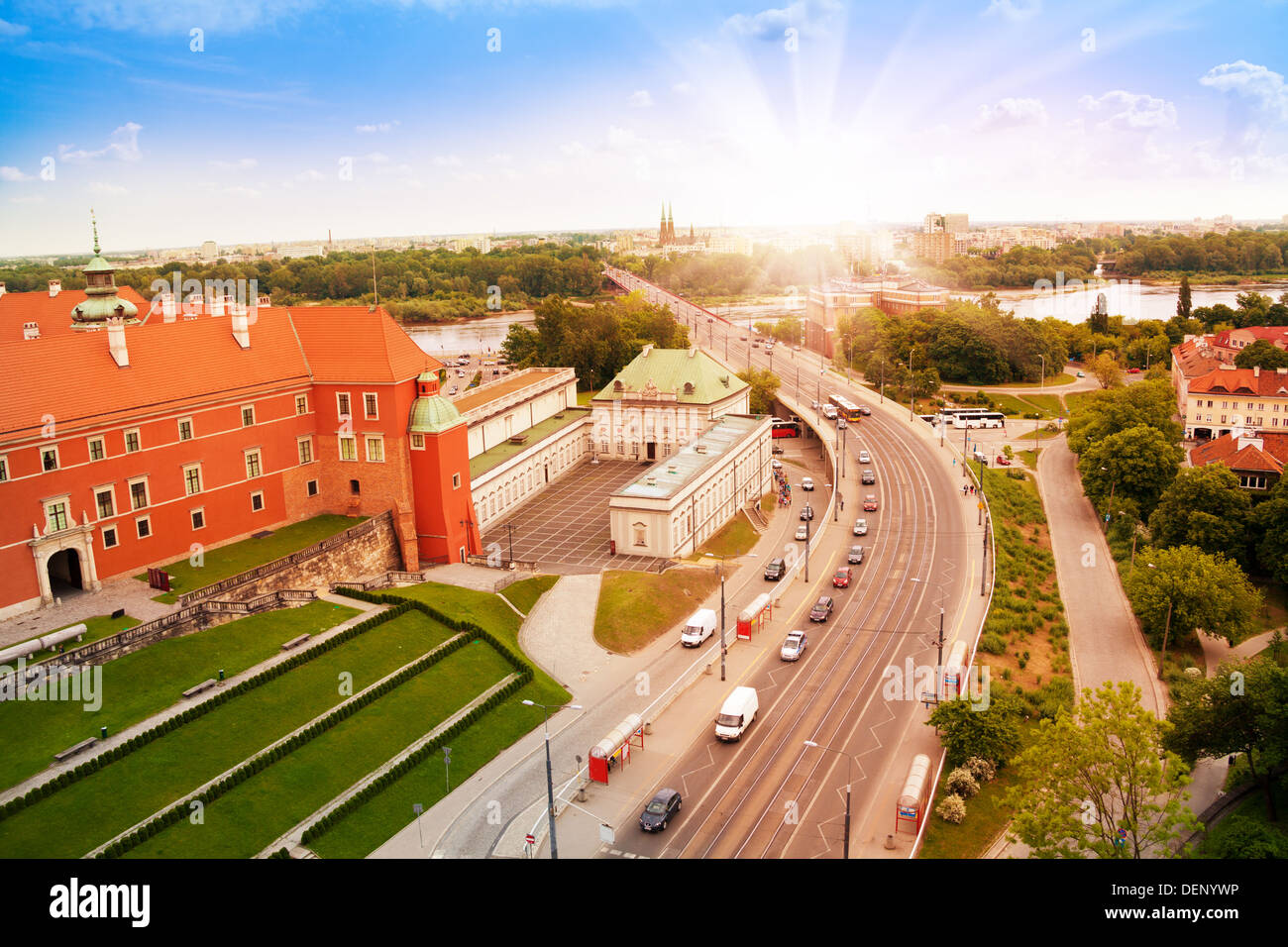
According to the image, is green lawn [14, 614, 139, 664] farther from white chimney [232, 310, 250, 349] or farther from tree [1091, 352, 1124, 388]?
tree [1091, 352, 1124, 388]

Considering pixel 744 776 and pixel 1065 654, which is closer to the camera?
pixel 744 776

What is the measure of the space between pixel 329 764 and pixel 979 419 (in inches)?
3567

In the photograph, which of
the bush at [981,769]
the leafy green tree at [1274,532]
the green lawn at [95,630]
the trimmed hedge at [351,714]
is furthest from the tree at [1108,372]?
the green lawn at [95,630]

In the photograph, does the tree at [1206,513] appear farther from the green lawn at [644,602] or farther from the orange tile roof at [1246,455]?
the green lawn at [644,602]

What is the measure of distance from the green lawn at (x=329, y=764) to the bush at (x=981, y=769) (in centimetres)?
2112

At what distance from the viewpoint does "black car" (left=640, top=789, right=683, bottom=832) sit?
1363 inches

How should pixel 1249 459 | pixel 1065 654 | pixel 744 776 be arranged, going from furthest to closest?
1. pixel 1249 459
2. pixel 1065 654
3. pixel 744 776

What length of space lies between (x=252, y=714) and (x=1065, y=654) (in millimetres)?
42056

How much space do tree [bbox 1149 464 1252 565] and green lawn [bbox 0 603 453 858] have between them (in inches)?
1934

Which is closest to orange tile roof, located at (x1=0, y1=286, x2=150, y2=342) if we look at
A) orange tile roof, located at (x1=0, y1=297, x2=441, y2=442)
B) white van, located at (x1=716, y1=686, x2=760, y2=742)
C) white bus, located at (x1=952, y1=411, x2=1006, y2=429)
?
orange tile roof, located at (x1=0, y1=297, x2=441, y2=442)

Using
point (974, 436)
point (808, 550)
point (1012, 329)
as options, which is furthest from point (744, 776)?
point (1012, 329)

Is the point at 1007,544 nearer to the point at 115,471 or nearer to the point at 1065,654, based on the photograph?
the point at 1065,654

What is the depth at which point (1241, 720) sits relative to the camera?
123 ft

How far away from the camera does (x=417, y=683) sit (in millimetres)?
43531
